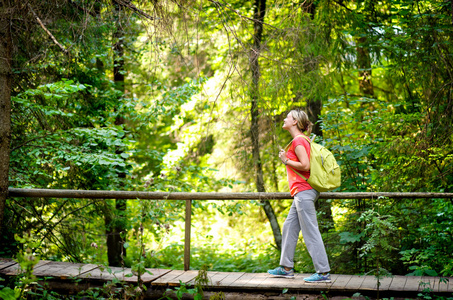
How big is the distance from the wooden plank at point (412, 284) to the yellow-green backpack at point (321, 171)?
52.5 inches

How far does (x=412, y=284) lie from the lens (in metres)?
4.53

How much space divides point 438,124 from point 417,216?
4.88 feet

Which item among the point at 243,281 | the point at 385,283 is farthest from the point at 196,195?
the point at 385,283

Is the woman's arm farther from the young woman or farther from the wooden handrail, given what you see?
the wooden handrail

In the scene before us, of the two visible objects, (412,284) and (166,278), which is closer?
(412,284)

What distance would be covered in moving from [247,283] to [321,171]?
1.51m

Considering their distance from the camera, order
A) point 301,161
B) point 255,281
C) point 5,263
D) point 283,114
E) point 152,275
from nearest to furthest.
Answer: point 301,161 → point 255,281 → point 152,275 → point 5,263 → point 283,114

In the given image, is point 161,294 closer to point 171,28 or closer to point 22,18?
point 171,28

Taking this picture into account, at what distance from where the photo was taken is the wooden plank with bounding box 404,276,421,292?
4338 mm

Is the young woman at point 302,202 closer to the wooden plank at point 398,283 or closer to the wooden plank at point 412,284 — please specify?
the wooden plank at point 398,283

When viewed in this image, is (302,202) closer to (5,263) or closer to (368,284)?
(368,284)

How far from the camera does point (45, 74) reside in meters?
7.11

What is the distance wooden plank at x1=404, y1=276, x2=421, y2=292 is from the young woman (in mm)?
830

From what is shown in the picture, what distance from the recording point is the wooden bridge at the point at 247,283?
4.34m
